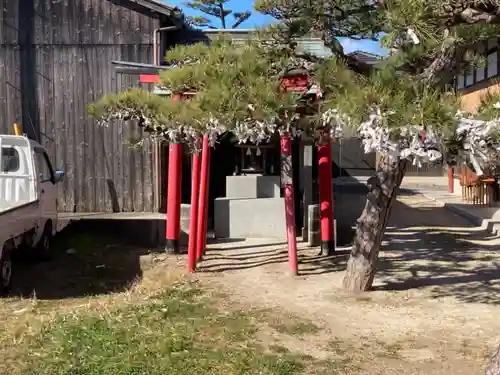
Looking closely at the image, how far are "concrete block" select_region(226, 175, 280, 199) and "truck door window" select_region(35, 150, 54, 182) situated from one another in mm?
2841

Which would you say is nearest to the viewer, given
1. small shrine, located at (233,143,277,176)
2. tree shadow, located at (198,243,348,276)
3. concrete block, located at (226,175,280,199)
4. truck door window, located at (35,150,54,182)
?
tree shadow, located at (198,243,348,276)

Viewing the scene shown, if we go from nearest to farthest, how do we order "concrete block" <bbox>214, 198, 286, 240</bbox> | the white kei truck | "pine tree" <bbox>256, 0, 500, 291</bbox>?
1. "pine tree" <bbox>256, 0, 500, 291</bbox>
2. the white kei truck
3. "concrete block" <bbox>214, 198, 286, 240</bbox>

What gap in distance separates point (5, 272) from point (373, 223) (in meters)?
3.81

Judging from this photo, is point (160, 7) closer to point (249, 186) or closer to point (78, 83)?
point (78, 83)

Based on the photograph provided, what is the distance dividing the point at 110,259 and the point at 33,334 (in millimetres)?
3572

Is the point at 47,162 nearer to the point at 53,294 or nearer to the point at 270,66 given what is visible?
the point at 53,294

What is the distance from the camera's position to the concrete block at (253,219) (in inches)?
382

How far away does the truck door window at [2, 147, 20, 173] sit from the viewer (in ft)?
25.4

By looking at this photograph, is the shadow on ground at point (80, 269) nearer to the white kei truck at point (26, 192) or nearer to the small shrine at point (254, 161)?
the white kei truck at point (26, 192)

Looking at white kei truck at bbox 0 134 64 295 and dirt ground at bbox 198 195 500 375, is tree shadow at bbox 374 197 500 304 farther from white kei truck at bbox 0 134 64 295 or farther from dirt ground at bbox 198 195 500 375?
white kei truck at bbox 0 134 64 295

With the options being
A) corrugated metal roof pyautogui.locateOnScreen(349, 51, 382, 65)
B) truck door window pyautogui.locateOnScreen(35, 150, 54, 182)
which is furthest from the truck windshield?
corrugated metal roof pyautogui.locateOnScreen(349, 51, 382, 65)

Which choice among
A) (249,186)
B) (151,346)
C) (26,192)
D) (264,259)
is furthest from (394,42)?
(249,186)

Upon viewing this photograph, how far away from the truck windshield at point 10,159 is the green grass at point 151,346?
10.1 feet

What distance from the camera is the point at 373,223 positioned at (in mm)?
Result: 6102
